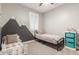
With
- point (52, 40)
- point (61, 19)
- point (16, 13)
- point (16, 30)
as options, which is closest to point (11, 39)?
point (16, 30)

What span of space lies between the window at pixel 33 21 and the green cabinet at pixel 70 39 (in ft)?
1.93

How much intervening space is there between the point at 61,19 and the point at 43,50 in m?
0.66

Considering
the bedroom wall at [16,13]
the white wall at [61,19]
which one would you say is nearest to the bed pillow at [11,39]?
the bedroom wall at [16,13]

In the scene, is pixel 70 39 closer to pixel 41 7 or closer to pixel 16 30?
pixel 41 7

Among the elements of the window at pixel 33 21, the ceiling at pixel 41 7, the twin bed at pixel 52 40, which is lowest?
the twin bed at pixel 52 40

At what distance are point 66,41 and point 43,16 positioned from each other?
24.5 inches

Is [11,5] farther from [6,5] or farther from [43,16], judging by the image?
[43,16]

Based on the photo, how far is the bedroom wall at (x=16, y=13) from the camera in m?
1.59

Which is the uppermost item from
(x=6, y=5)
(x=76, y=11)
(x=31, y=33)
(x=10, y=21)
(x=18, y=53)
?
(x=6, y=5)

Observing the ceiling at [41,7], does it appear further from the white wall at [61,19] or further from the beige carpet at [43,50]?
the beige carpet at [43,50]

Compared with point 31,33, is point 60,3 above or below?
above

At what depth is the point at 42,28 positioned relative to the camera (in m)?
1.73

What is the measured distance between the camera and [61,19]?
1.68 m

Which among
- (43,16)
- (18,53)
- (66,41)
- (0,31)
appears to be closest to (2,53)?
(18,53)
